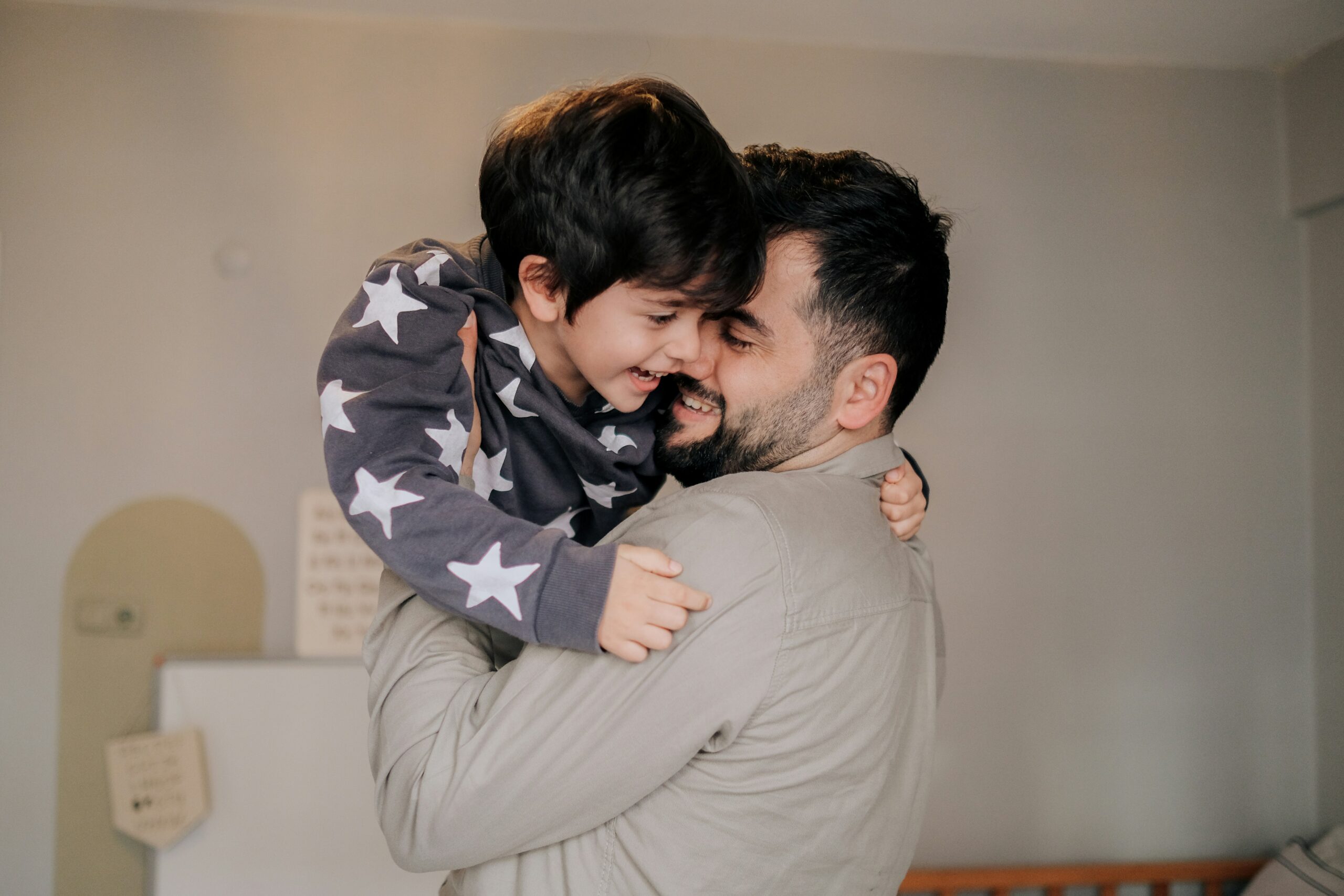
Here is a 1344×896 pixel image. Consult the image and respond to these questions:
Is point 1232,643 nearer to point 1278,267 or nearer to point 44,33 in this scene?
point 1278,267

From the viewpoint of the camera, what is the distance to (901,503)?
111 centimetres

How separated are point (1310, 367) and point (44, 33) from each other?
10.5 ft

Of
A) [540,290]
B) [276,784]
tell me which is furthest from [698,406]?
[276,784]

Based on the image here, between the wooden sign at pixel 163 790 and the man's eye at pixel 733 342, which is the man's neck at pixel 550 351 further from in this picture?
the wooden sign at pixel 163 790

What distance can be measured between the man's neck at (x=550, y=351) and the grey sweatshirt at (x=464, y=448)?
3cm

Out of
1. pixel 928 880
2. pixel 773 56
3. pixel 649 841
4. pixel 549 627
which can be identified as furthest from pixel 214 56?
pixel 928 880

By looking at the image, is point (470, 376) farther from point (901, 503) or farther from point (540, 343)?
point (901, 503)

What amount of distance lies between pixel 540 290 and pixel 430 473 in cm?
→ 26

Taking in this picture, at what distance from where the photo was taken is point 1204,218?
242 cm

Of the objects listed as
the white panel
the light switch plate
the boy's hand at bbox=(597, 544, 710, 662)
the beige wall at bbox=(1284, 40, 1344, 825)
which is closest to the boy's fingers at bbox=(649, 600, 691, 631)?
the boy's hand at bbox=(597, 544, 710, 662)

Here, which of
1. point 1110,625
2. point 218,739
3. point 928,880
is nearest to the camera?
point 218,739

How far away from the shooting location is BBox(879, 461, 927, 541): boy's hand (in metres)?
1.10

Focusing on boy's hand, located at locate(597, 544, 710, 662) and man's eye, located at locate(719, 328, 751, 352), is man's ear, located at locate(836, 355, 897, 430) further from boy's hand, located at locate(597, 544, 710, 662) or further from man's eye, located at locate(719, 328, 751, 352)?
boy's hand, located at locate(597, 544, 710, 662)

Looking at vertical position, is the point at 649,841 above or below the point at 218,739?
above
